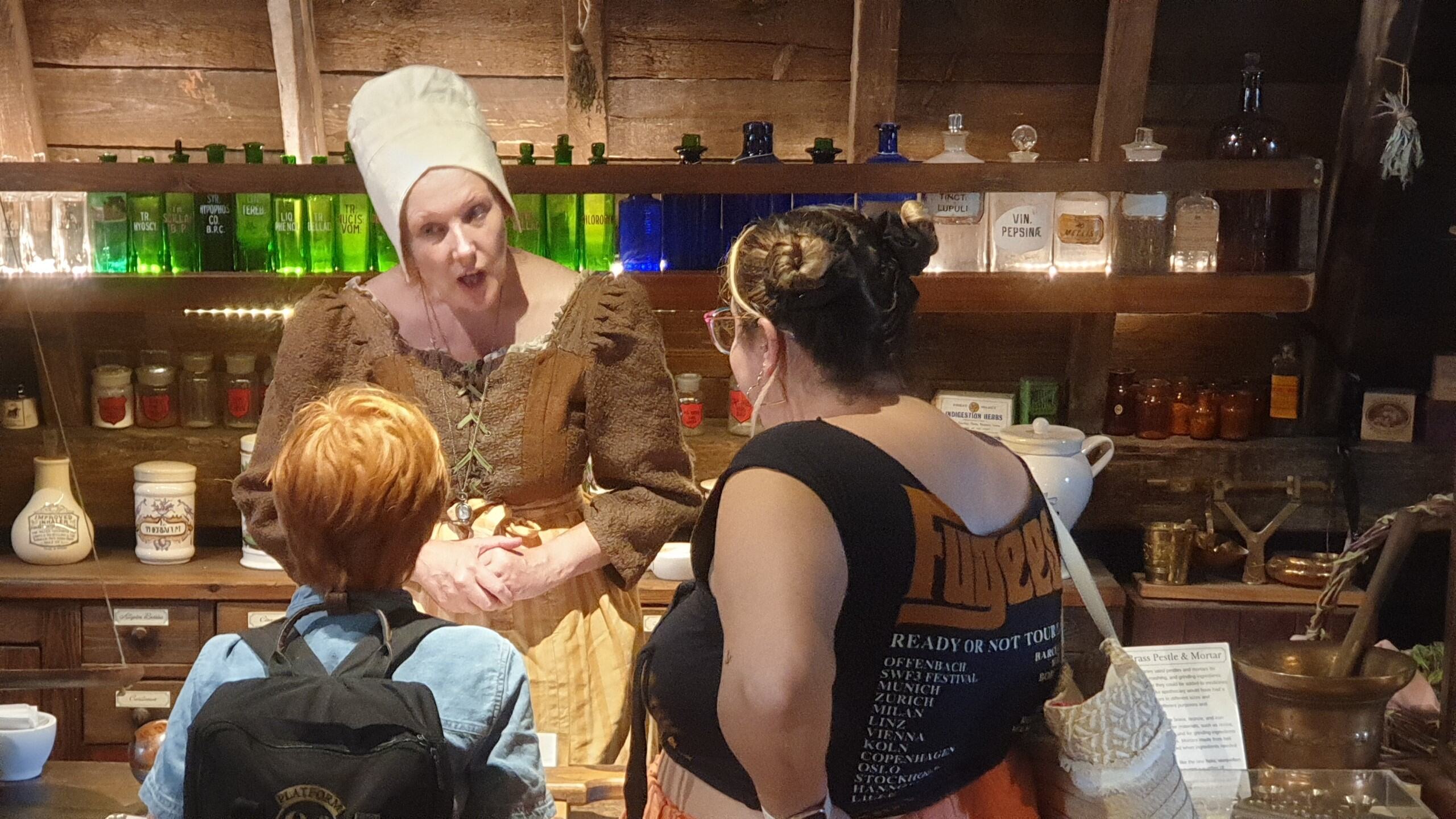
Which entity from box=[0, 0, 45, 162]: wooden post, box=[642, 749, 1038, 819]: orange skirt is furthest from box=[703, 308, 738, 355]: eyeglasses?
box=[0, 0, 45, 162]: wooden post

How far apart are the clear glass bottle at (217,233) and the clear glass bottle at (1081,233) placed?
180 centimetres

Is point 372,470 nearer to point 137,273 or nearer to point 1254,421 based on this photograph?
point 137,273

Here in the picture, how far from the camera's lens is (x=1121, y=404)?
3379 mm

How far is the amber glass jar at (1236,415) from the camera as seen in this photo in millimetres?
3340

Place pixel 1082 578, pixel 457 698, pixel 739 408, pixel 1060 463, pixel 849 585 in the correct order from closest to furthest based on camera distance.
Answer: pixel 849 585 → pixel 457 698 → pixel 1082 578 → pixel 1060 463 → pixel 739 408

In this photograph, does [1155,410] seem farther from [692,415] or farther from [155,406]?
[155,406]

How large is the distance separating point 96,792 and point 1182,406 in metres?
2.48

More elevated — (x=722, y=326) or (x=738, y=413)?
(x=722, y=326)

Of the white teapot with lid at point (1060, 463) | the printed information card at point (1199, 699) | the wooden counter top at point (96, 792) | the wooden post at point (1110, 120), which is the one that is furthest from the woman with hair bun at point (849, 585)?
the wooden post at point (1110, 120)

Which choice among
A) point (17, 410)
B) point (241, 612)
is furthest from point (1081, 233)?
point (17, 410)

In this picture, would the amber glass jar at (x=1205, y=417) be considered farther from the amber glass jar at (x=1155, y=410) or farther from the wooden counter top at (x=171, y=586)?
the wooden counter top at (x=171, y=586)

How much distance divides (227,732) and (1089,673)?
3.07 ft

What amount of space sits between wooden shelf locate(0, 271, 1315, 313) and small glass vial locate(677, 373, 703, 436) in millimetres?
325

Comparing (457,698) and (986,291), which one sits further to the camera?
(986,291)
